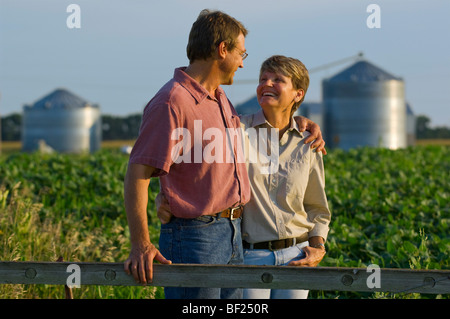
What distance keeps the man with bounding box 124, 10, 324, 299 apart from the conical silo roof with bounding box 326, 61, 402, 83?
83.6ft

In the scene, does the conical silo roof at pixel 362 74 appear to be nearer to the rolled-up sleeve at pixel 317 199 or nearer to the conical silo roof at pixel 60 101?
the conical silo roof at pixel 60 101

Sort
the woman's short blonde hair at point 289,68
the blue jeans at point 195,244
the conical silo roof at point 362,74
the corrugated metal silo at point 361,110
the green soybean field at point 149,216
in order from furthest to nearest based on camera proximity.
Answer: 1. the conical silo roof at point 362,74
2. the corrugated metal silo at point 361,110
3. the green soybean field at point 149,216
4. the woman's short blonde hair at point 289,68
5. the blue jeans at point 195,244

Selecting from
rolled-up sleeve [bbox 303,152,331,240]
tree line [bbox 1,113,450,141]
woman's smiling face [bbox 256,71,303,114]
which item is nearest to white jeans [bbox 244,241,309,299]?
rolled-up sleeve [bbox 303,152,331,240]

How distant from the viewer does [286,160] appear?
3.27m

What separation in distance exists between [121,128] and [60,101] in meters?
26.4

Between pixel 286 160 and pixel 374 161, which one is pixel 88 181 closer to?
pixel 374 161

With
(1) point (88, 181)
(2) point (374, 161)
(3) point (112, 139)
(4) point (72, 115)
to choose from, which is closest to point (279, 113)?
(1) point (88, 181)

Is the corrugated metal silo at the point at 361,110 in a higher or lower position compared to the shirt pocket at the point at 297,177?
higher

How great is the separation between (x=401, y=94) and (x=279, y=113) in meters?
26.2

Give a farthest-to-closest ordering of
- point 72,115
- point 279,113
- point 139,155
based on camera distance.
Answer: point 72,115
point 279,113
point 139,155

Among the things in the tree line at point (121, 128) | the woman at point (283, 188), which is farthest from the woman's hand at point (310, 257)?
the tree line at point (121, 128)

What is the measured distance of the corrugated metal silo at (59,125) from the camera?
122 feet

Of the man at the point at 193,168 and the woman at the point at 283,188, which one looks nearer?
the man at the point at 193,168

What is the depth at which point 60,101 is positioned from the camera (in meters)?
38.0
